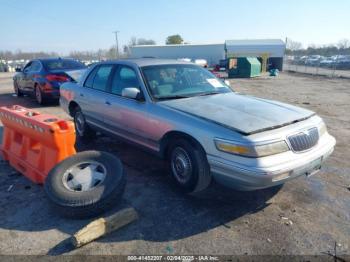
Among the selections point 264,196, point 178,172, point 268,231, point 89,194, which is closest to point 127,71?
point 178,172

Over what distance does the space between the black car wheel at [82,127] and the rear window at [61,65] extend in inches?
176

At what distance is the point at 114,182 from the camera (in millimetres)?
3236

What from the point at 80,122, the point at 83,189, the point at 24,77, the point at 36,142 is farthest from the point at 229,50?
the point at 83,189

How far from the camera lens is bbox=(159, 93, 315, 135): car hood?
122 inches

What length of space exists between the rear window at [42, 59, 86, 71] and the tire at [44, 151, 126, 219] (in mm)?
7039

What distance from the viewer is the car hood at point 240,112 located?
122 inches

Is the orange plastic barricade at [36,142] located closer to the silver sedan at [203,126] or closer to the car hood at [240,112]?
the silver sedan at [203,126]

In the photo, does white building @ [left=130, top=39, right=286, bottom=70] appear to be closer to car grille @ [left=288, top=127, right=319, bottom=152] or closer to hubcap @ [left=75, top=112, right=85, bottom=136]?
hubcap @ [left=75, top=112, right=85, bottom=136]

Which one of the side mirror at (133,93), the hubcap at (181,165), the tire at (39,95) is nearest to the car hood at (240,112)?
the side mirror at (133,93)

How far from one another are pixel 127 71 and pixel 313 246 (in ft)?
11.0

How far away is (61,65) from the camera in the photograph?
9852mm

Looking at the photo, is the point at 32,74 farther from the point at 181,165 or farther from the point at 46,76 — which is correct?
the point at 181,165

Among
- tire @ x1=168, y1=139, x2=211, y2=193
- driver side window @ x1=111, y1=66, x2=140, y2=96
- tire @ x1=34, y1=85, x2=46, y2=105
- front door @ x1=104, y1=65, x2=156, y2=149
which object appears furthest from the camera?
tire @ x1=34, y1=85, x2=46, y2=105

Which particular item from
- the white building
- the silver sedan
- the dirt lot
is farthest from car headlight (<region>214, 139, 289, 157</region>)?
the white building
